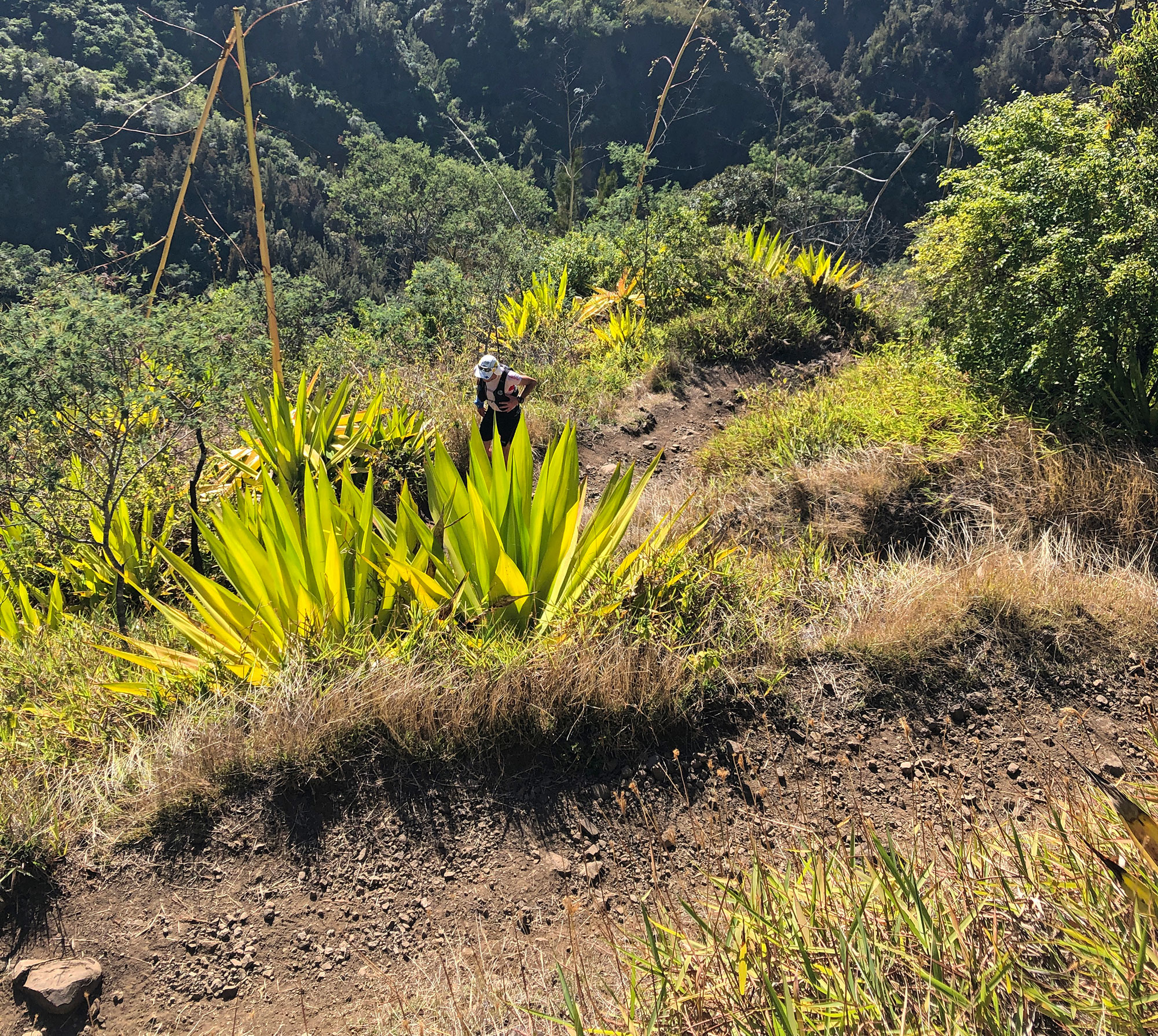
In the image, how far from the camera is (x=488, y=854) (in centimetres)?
217

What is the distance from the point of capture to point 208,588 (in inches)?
105

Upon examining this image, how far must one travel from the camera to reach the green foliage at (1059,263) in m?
3.56

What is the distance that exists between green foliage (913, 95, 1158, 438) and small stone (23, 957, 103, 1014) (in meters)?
4.73

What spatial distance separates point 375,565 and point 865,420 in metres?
3.21

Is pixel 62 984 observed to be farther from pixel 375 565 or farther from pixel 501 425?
pixel 501 425

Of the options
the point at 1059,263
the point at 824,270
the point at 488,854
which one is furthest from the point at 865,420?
the point at 824,270

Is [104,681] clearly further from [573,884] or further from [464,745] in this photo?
[573,884]

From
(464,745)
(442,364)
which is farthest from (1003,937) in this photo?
(442,364)

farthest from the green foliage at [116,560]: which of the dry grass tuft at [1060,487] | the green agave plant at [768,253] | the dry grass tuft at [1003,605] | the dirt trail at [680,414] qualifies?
the green agave plant at [768,253]

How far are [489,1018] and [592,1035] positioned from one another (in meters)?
0.32

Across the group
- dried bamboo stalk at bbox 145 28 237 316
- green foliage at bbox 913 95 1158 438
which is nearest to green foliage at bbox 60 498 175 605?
dried bamboo stalk at bbox 145 28 237 316

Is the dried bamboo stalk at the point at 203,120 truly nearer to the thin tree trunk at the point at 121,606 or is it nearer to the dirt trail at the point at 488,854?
the thin tree trunk at the point at 121,606

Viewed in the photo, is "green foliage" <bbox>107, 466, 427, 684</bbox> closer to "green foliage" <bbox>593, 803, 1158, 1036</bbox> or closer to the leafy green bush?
"green foliage" <bbox>593, 803, 1158, 1036</bbox>

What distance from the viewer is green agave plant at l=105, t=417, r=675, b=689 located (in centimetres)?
263
